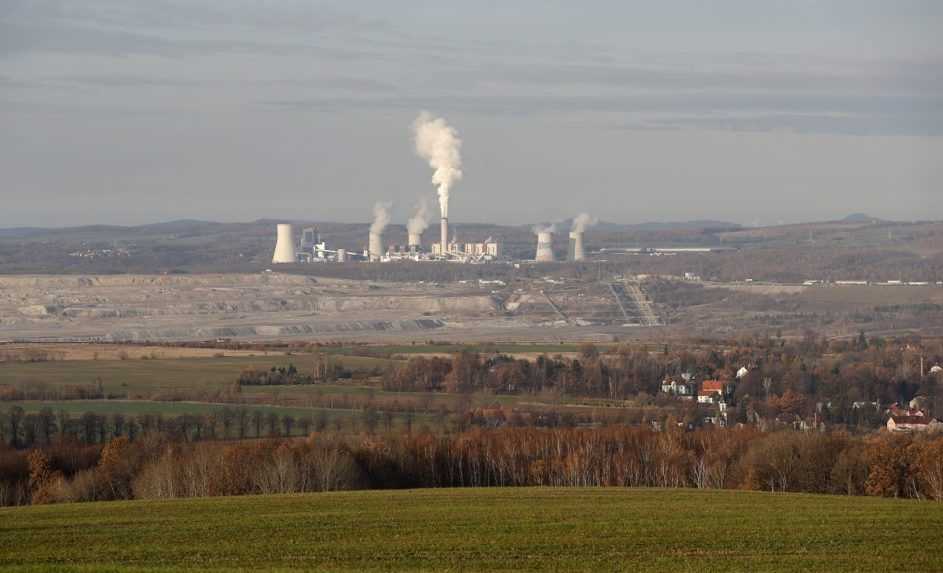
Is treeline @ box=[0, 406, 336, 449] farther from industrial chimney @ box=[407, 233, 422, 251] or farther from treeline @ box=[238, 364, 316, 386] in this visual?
industrial chimney @ box=[407, 233, 422, 251]

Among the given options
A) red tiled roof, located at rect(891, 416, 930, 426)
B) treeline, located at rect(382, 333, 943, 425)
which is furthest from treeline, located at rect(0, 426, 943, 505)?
treeline, located at rect(382, 333, 943, 425)

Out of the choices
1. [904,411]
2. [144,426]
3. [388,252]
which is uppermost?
[388,252]

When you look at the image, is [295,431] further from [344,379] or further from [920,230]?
[920,230]

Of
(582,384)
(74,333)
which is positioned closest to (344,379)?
(582,384)

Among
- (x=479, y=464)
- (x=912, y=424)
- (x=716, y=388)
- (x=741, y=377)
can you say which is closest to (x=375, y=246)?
(x=741, y=377)

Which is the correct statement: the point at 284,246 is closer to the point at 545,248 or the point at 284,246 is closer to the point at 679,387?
the point at 545,248

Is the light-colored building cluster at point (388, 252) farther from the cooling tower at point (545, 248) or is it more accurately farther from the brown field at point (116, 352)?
the brown field at point (116, 352)
